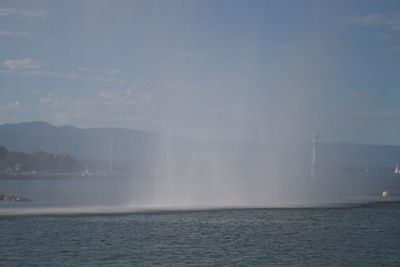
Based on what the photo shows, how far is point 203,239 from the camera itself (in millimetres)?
44531

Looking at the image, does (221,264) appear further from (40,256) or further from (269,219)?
(269,219)

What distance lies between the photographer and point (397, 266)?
34.2 metres

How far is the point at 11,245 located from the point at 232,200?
4369 centimetres

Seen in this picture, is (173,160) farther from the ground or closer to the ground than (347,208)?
farther from the ground

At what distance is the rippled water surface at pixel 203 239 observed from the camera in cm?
3644

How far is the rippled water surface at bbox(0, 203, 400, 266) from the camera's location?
120ft

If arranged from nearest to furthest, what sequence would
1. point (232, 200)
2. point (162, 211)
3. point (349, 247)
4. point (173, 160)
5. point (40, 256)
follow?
1. point (40, 256)
2. point (349, 247)
3. point (162, 211)
4. point (232, 200)
5. point (173, 160)

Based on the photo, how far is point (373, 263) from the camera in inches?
1389

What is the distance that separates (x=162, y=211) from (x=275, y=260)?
32137mm

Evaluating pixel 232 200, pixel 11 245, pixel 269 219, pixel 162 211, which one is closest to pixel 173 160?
pixel 232 200

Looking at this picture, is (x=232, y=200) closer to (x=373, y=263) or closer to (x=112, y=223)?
(x=112, y=223)

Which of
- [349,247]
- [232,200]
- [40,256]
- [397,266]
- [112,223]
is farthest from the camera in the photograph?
[232,200]

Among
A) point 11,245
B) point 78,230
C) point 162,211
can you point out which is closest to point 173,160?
point 162,211

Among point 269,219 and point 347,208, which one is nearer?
point 269,219
